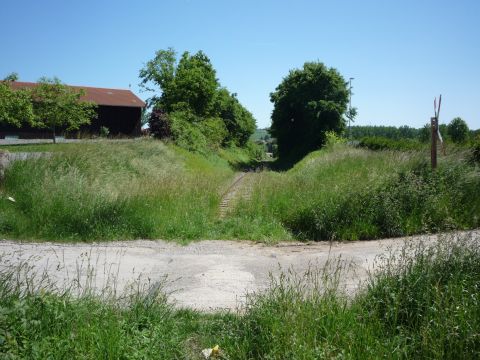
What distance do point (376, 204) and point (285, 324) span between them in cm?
618

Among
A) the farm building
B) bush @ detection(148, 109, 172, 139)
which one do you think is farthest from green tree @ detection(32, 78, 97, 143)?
the farm building

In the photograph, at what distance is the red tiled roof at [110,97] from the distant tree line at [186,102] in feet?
8.29

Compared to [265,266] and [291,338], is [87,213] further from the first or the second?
[291,338]

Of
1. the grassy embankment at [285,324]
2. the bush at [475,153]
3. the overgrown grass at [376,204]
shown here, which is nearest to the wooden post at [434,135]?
the overgrown grass at [376,204]

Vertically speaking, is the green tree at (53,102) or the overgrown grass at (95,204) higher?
the green tree at (53,102)

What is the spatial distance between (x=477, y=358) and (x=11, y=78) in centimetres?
3204

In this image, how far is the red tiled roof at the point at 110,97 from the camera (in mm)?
44194

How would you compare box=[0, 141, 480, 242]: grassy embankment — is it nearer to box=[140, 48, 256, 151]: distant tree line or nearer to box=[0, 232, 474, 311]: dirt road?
box=[0, 232, 474, 311]: dirt road

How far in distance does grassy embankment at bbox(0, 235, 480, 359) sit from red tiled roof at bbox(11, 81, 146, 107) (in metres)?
42.5

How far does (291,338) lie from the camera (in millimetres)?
3670

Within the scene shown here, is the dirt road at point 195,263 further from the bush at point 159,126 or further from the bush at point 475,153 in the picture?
the bush at point 159,126

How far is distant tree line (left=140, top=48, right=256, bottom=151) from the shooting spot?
95.2 feet

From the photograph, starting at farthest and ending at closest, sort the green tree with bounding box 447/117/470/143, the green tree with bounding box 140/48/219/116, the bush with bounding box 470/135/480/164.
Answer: the green tree with bounding box 447/117/470/143 < the green tree with bounding box 140/48/219/116 < the bush with bounding box 470/135/480/164

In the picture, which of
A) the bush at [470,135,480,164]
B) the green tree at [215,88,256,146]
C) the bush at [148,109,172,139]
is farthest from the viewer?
the green tree at [215,88,256,146]
